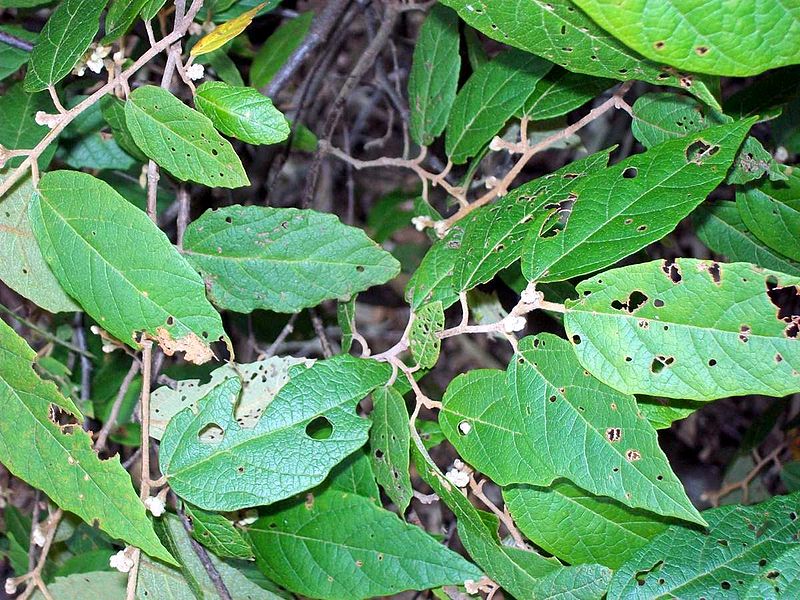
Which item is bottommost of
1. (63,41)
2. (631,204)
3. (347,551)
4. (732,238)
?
(347,551)

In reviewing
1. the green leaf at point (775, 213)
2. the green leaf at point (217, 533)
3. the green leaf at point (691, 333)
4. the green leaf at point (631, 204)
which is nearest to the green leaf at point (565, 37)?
the green leaf at point (631, 204)

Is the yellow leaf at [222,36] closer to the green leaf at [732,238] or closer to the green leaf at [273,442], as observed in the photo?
the green leaf at [273,442]

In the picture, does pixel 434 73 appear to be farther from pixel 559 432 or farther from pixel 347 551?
pixel 347 551

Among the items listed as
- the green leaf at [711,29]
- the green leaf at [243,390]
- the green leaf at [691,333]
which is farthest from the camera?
the green leaf at [243,390]

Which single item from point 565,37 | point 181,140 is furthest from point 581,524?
point 181,140

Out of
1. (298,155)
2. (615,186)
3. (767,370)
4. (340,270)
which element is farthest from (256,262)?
(298,155)

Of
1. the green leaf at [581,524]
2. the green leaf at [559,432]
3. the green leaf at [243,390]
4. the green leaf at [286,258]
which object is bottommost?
the green leaf at [581,524]
